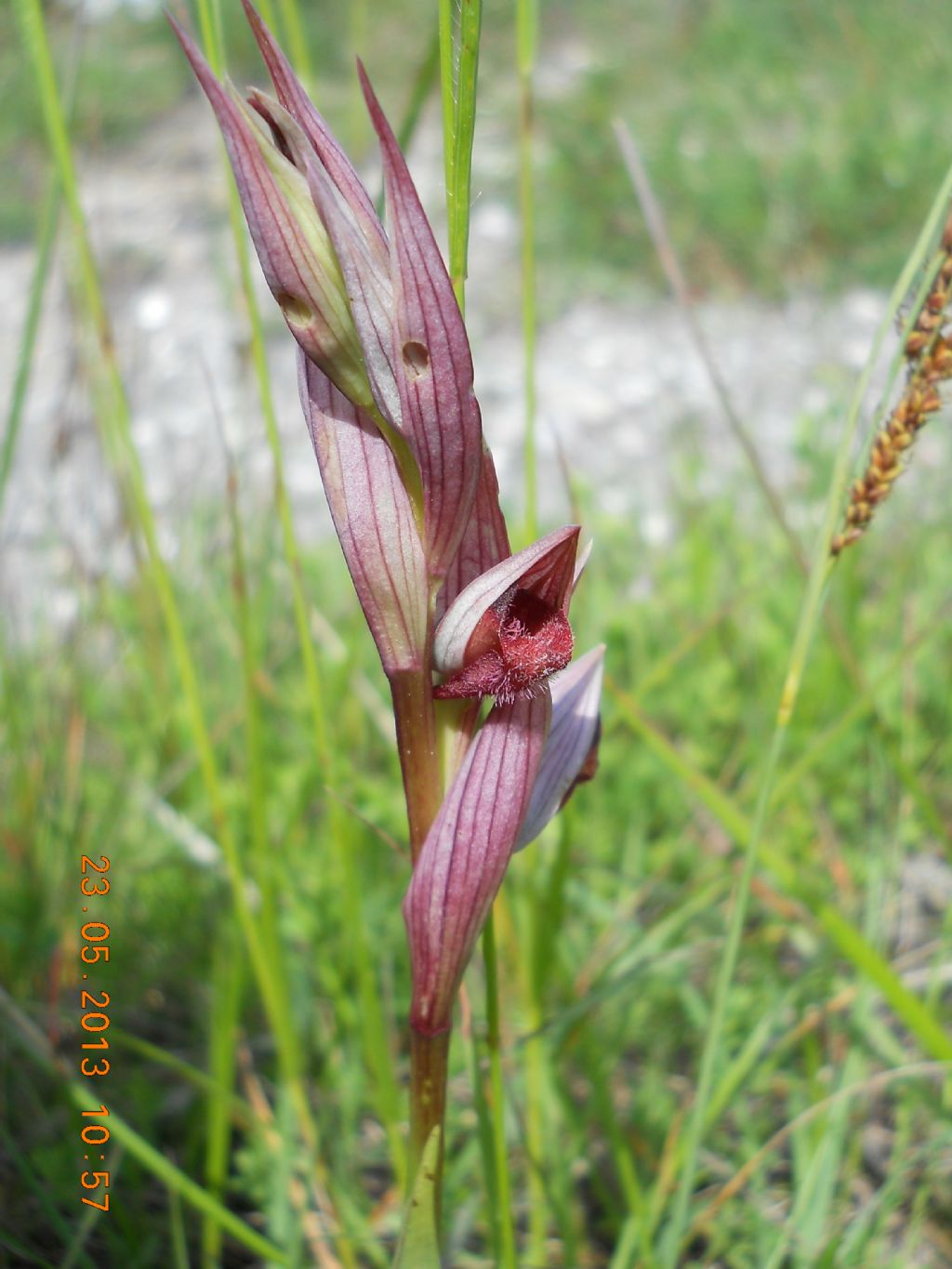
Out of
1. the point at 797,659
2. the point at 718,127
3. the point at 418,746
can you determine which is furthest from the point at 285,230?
the point at 718,127

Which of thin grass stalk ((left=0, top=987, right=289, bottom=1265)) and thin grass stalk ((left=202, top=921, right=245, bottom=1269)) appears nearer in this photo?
thin grass stalk ((left=0, top=987, right=289, bottom=1265))

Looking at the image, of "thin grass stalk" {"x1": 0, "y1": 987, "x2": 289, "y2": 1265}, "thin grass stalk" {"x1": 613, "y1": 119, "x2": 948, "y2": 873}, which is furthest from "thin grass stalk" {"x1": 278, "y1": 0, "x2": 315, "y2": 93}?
"thin grass stalk" {"x1": 0, "y1": 987, "x2": 289, "y2": 1265}

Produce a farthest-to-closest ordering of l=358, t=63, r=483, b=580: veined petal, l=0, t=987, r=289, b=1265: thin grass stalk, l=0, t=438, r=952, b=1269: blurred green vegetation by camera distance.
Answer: l=0, t=438, r=952, b=1269: blurred green vegetation → l=0, t=987, r=289, b=1265: thin grass stalk → l=358, t=63, r=483, b=580: veined petal

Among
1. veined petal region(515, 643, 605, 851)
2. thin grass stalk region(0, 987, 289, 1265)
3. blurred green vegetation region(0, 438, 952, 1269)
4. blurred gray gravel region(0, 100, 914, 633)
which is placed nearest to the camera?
veined petal region(515, 643, 605, 851)

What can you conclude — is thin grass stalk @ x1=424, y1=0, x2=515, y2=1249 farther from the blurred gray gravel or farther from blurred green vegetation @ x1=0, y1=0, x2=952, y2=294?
blurred green vegetation @ x1=0, y1=0, x2=952, y2=294

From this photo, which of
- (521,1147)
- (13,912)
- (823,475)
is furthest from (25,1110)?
(823,475)

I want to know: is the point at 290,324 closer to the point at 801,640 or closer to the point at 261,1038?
the point at 801,640

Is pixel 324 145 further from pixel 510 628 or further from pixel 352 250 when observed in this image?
pixel 510 628
